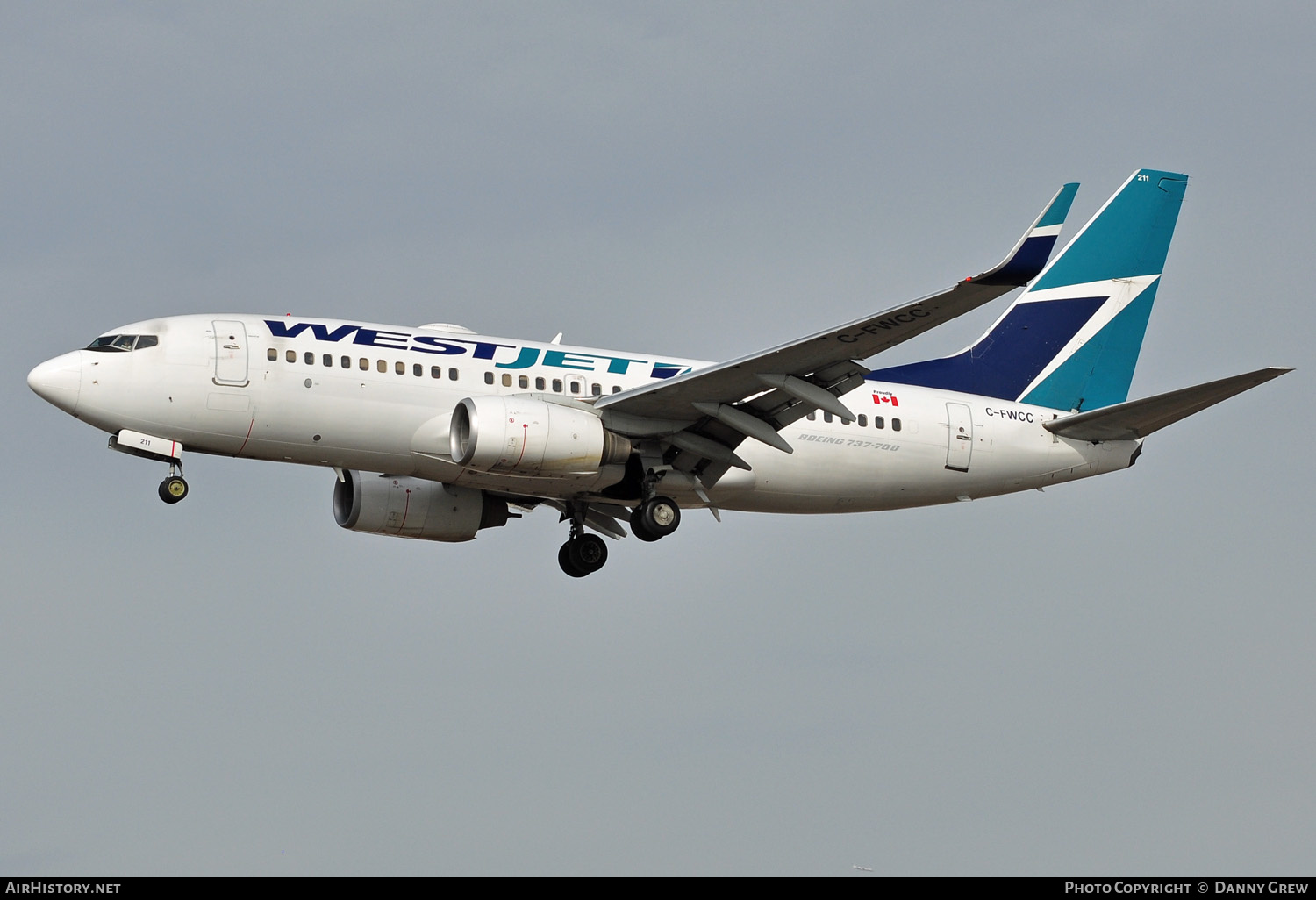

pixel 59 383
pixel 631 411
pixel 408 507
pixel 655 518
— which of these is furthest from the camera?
pixel 408 507

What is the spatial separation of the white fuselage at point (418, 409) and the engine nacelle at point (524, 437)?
0.57 m

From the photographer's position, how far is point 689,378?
34.7 meters

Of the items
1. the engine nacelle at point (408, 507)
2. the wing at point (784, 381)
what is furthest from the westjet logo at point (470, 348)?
the engine nacelle at point (408, 507)

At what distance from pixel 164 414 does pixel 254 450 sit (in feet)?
6.27

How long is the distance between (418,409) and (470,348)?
1951 mm

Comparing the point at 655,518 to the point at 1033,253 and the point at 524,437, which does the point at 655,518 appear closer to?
the point at 524,437

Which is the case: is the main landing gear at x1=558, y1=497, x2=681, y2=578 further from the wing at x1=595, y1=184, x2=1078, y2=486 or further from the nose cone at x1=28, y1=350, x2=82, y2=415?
the nose cone at x1=28, y1=350, x2=82, y2=415

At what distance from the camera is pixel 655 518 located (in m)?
36.9

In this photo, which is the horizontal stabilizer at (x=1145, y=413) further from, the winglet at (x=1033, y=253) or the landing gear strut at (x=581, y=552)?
the landing gear strut at (x=581, y=552)

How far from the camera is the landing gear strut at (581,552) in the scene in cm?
4056

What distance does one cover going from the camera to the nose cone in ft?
112

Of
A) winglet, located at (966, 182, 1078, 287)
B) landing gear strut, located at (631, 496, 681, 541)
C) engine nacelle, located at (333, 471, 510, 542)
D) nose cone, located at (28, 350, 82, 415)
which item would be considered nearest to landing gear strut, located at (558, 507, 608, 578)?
engine nacelle, located at (333, 471, 510, 542)

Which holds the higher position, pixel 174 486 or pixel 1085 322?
pixel 1085 322

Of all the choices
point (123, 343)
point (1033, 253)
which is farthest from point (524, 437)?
point (1033, 253)
